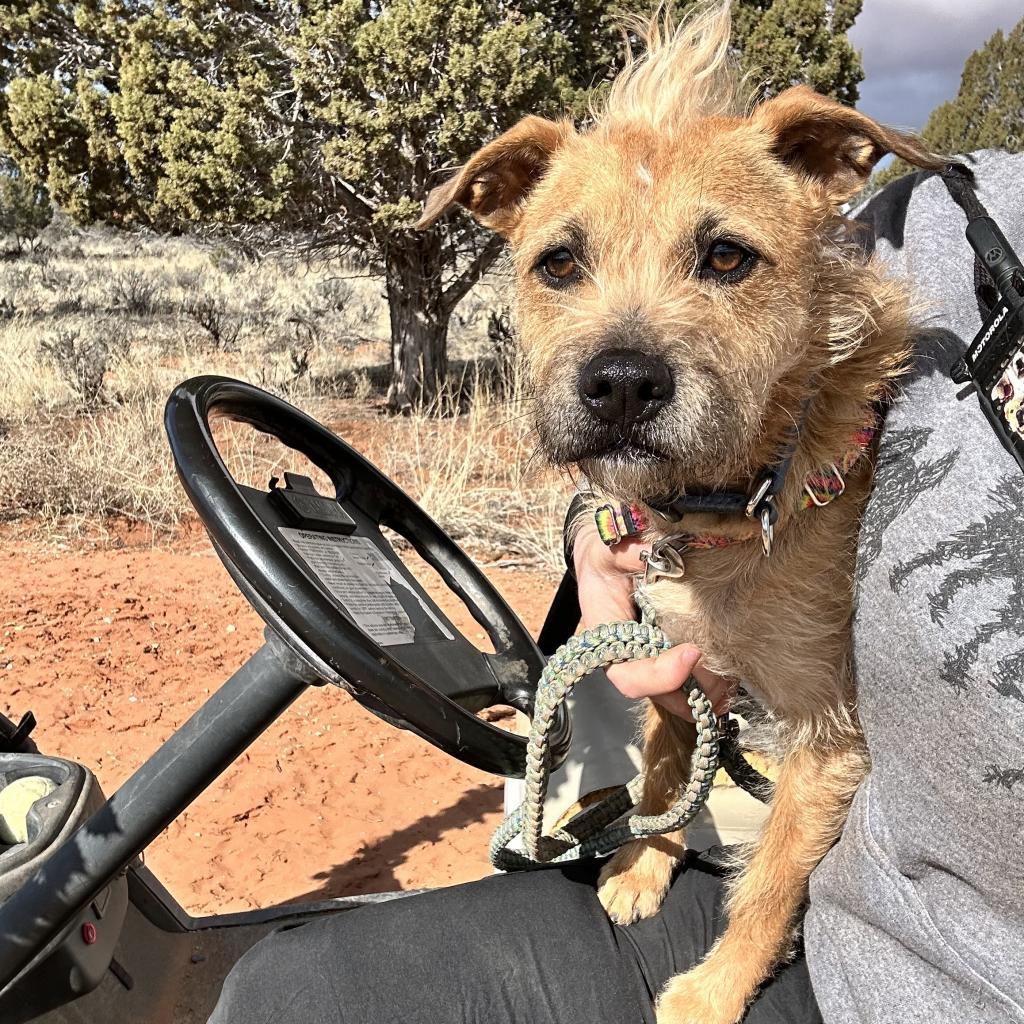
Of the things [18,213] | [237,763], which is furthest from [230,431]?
[18,213]

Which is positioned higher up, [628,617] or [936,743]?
[936,743]

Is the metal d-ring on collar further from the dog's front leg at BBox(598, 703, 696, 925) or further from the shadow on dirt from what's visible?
the shadow on dirt

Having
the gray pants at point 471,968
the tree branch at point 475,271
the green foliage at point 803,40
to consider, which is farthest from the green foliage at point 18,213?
the gray pants at point 471,968

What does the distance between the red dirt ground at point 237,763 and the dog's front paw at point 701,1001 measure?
6.08ft

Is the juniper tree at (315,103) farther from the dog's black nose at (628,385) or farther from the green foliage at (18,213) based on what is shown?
the green foliage at (18,213)

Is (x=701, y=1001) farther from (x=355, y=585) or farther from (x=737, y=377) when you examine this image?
(x=737, y=377)

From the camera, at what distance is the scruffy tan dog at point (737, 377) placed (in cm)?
194

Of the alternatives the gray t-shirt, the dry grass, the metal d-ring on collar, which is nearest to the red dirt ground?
the dry grass

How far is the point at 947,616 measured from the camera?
137 cm

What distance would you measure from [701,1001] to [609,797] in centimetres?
51

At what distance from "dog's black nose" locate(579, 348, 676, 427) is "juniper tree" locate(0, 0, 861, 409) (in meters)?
8.15

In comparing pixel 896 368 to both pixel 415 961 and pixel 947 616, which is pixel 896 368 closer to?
pixel 947 616

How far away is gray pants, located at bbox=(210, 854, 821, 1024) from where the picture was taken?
1728 millimetres

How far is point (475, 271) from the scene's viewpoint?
11.5 m
